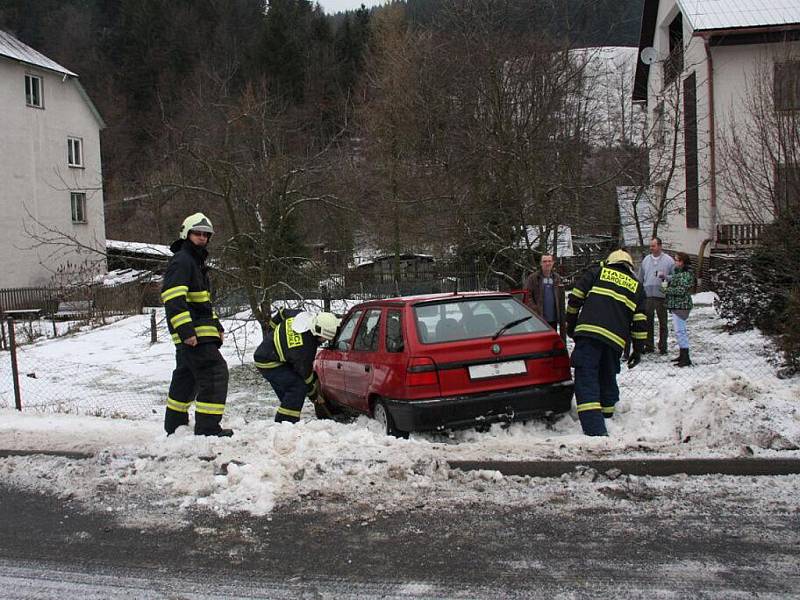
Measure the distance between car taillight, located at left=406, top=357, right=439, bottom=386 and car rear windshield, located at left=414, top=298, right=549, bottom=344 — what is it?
236mm

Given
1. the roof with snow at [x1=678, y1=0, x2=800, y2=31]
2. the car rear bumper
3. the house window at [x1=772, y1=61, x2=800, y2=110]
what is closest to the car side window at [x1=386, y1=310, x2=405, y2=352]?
the car rear bumper

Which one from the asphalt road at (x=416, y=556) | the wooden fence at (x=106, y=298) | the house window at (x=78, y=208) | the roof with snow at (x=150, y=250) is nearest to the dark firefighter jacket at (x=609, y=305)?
the asphalt road at (x=416, y=556)

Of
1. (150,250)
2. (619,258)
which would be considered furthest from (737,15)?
(619,258)

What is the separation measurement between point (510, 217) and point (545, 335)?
7820mm

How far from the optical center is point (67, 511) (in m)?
4.95

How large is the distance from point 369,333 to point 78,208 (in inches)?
1352

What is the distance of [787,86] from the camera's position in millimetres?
11016

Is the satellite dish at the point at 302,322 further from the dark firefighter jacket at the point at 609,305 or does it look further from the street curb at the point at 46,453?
the dark firefighter jacket at the point at 609,305

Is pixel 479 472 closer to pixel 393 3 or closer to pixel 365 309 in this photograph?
pixel 365 309

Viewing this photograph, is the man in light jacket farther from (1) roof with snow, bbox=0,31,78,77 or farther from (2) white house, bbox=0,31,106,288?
(1) roof with snow, bbox=0,31,78,77

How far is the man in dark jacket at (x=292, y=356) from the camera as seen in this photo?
7113 mm

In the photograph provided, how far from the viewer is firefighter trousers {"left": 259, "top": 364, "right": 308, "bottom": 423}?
7.18 metres

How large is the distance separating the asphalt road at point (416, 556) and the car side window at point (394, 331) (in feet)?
7.17

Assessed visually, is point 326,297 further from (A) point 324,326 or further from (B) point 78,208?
(B) point 78,208
